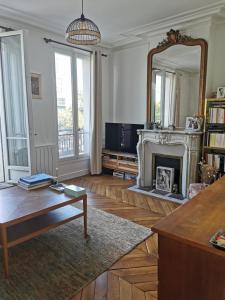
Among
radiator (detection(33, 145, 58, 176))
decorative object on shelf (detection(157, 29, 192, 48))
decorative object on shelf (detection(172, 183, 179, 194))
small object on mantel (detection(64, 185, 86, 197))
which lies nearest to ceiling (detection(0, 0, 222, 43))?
decorative object on shelf (detection(157, 29, 192, 48))

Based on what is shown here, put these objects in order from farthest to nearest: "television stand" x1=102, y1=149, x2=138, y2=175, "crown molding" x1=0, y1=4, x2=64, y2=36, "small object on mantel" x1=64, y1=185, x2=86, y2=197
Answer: "television stand" x1=102, y1=149, x2=138, y2=175 < "crown molding" x1=0, y1=4, x2=64, y2=36 < "small object on mantel" x1=64, y1=185, x2=86, y2=197

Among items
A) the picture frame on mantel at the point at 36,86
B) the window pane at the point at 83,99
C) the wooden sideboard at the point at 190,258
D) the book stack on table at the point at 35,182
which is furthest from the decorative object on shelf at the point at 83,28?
the window pane at the point at 83,99

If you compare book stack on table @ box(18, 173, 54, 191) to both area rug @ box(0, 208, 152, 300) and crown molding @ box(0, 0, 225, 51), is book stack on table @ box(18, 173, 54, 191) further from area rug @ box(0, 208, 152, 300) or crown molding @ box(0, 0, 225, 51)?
crown molding @ box(0, 0, 225, 51)

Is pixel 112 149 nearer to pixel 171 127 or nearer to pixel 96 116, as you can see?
→ pixel 96 116

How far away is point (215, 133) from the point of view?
3262 millimetres

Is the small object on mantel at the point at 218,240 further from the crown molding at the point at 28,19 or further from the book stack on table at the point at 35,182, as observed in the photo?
the crown molding at the point at 28,19

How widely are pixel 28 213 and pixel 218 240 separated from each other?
1.49 metres

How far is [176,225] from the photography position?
43.3 inches

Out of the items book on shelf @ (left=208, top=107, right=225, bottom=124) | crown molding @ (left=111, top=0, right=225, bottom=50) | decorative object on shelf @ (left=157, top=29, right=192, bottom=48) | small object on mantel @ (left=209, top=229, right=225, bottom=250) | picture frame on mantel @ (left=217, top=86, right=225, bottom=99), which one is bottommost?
small object on mantel @ (left=209, top=229, right=225, bottom=250)

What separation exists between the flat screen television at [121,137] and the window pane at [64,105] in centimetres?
76

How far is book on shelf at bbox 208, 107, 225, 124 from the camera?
10.4 ft

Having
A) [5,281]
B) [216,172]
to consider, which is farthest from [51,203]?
[216,172]

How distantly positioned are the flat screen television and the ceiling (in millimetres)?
1761

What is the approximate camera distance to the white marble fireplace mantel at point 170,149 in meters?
3.41
